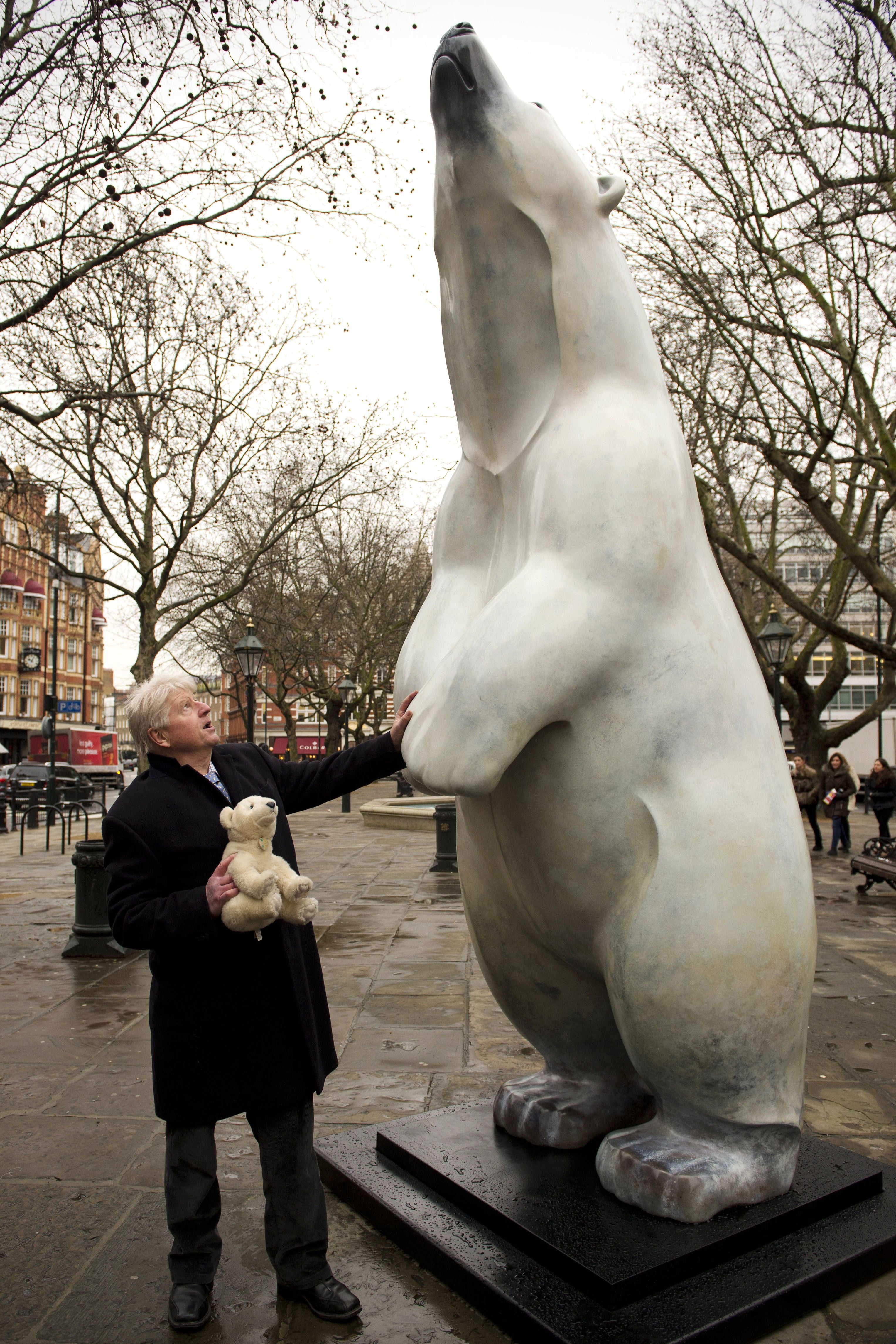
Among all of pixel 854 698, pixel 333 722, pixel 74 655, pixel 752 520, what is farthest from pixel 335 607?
pixel 74 655

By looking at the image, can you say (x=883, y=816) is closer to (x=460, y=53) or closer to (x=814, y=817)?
(x=814, y=817)

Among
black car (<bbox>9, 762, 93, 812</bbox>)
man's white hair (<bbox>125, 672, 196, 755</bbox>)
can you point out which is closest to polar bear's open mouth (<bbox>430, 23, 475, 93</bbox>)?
man's white hair (<bbox>125, 672, 196, 755</bbox>)

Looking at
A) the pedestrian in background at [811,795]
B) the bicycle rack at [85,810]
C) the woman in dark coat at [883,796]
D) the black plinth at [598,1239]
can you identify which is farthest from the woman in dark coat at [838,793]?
the black plinth at [598,1239]

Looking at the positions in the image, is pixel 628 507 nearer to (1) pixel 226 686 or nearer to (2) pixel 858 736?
(2) pixel 858 736

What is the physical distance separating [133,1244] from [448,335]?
2.61 metres

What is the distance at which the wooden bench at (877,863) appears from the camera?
28.6 feet

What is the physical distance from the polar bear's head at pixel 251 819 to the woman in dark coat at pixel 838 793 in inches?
457

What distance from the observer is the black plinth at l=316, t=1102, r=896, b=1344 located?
1.96 meters

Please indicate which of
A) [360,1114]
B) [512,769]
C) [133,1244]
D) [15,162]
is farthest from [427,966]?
[15,162]

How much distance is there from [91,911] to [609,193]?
6.01m

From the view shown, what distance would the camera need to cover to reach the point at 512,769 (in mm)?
2225

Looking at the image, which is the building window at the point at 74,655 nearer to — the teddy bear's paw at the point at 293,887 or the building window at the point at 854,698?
the building window at the point at 854,698

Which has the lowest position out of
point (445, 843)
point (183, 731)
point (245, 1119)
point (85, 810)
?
point (245, 1119)

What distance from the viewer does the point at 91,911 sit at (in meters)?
6.75
